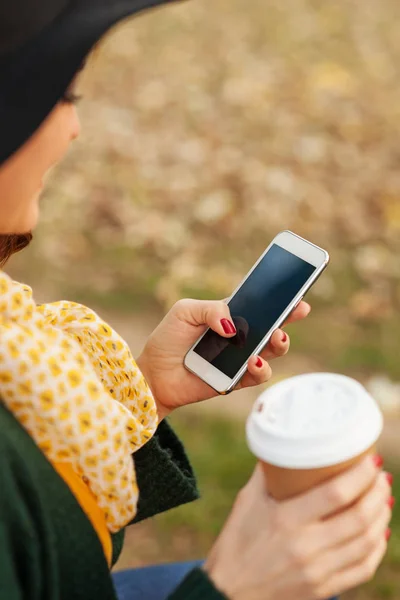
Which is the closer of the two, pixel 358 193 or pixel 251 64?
pixel 358 193

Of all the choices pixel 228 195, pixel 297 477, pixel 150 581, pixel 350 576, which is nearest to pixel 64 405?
pixel 297 477

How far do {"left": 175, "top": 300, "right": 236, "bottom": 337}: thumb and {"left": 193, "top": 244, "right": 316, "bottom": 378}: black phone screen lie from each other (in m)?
0.03

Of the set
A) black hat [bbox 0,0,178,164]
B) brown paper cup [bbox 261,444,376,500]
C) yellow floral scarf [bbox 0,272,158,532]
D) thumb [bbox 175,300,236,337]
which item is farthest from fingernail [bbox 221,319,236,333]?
black hat [bbox 0,0,178,164]

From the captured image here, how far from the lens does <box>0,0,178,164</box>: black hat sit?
3.82ft

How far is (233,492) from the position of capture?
9.63ft

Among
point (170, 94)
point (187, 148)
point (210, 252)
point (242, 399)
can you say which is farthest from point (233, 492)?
point (170, 94)

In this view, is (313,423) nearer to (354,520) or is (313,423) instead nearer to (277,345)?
(354,520)

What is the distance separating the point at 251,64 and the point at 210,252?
240cm

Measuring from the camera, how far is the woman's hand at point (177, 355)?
6.15 ft

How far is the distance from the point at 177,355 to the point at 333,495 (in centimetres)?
80

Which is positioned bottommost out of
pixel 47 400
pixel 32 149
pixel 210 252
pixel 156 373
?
pixel 210 252

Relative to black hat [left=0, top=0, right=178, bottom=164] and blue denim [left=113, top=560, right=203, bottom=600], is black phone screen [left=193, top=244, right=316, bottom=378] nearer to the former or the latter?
blue denim [left=113, top=560, right=203, bottom=600]

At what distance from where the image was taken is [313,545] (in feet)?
3.84

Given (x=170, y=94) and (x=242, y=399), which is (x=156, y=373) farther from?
(x=170, y=94)
